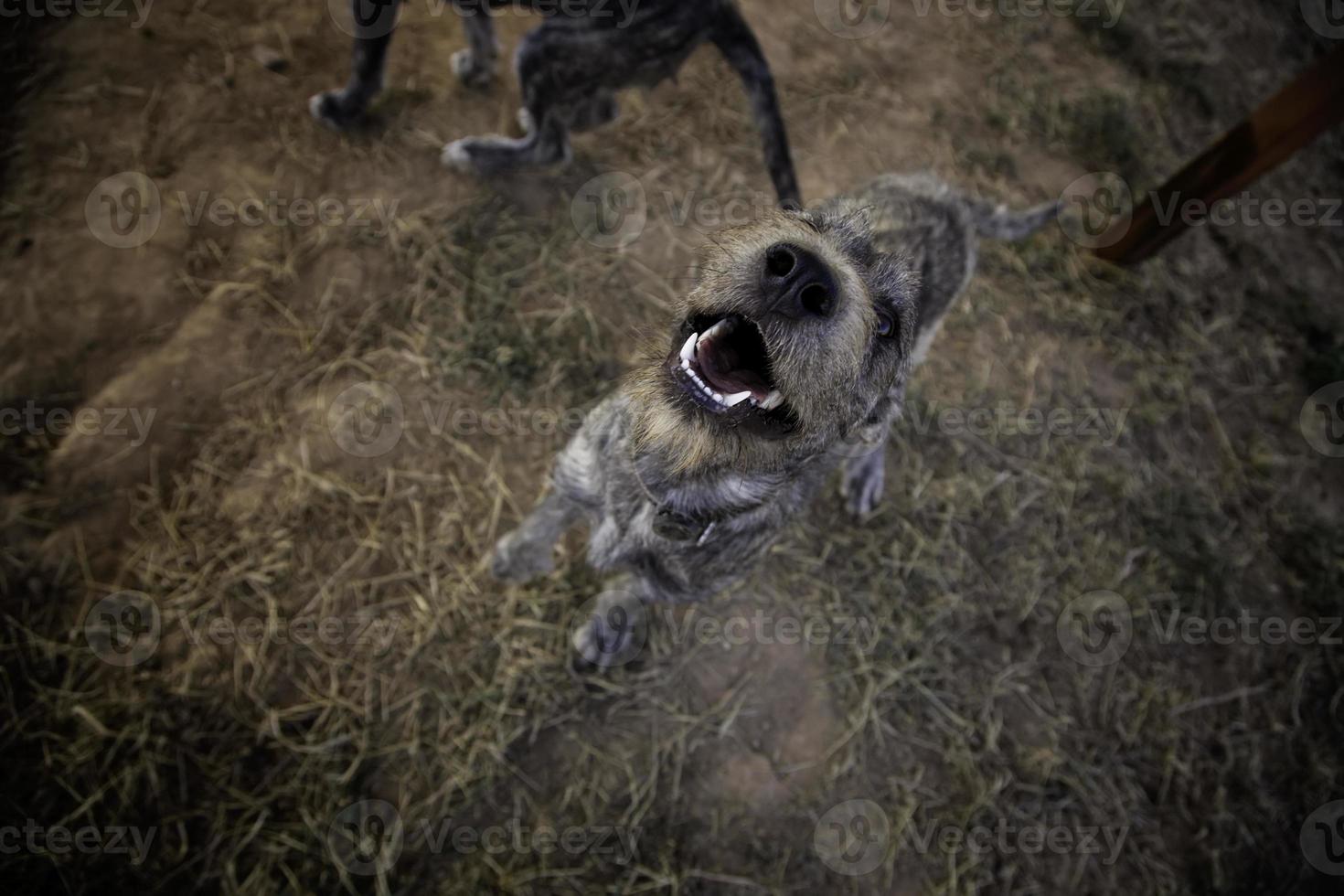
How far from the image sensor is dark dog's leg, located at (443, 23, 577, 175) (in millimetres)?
3896

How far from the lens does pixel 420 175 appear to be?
4602 millimetres

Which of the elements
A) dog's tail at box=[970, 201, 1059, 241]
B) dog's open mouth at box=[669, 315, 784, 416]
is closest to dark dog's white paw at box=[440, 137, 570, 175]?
dog's tail at box=[970, 201, 1059, 241]

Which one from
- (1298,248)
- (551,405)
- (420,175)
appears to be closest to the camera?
(551,405)

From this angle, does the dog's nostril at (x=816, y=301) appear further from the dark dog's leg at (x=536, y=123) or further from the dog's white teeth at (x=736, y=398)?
the dark dog's leg at (x=536, y=123)

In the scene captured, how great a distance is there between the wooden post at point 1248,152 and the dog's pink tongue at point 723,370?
460 cm

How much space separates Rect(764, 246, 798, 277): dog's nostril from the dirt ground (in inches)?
65.7

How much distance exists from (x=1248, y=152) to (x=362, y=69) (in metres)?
5.81

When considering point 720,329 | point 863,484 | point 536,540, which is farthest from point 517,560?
point 863,484

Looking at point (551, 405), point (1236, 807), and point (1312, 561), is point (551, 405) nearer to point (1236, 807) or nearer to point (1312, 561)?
point (1236, 807)

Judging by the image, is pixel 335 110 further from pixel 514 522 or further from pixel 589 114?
pixel 514 522

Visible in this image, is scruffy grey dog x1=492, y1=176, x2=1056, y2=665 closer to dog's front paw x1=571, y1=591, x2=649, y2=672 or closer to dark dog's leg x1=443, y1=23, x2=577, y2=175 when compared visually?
dog's front paw x1=571, y1=591, x2=649, y2=672

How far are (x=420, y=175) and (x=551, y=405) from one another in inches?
72.2

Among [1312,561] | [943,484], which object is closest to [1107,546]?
[943,484]

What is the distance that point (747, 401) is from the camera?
2.22 metres
